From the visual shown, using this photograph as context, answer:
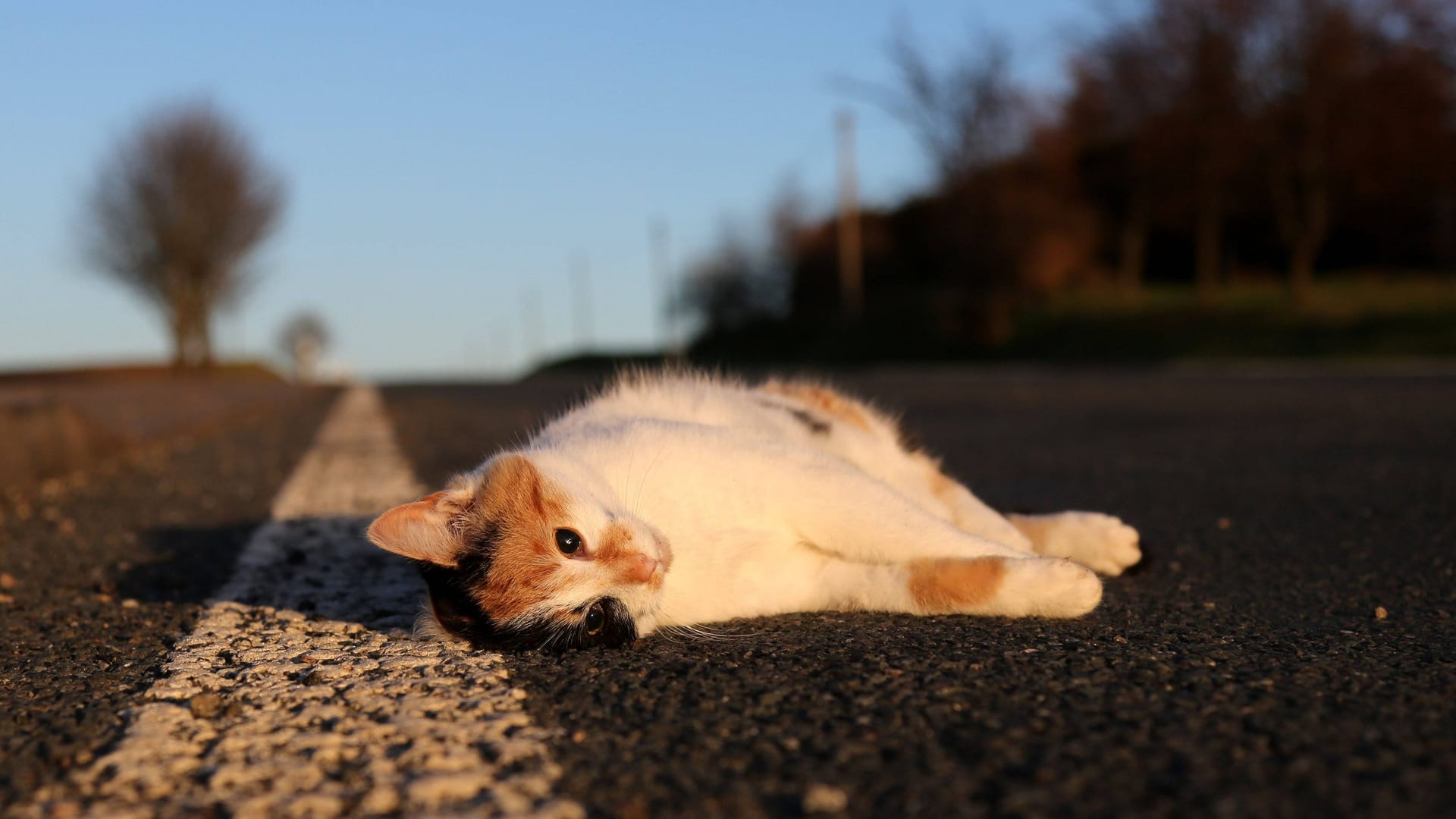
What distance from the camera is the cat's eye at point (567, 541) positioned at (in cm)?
261

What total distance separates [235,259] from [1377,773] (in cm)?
3963

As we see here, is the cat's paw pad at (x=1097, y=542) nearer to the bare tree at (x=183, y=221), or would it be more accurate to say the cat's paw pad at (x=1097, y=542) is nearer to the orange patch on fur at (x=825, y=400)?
the orange patch on fur at (x=825, y=400)

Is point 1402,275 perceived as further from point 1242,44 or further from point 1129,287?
point 1242,44

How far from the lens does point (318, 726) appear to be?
5.88ft

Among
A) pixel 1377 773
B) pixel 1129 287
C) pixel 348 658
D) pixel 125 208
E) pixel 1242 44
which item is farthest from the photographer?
pixel 125 208

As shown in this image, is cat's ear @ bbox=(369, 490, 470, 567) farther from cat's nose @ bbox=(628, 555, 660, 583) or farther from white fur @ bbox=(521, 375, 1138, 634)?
cat's nose @ bbox=(628, 555, 660, 583)

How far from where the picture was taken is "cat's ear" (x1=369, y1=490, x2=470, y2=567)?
2.48 metres

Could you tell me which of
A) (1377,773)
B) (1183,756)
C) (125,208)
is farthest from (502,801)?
(125,208)

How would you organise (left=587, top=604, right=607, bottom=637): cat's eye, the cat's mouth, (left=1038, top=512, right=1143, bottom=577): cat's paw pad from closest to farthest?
→ (left=587, top=604, right=607, bottom=637): cat's eye
the cat's mouth
(left=1038, top=512, right=1143, bottom=577): cat's paw pad

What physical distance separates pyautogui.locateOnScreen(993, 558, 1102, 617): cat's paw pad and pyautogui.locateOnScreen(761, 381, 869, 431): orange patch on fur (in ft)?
4.18

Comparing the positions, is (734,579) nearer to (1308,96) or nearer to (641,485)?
(641,485)

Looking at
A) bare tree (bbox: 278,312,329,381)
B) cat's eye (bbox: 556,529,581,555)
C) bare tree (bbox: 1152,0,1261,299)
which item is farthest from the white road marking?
bare tree (bbox: 278,312,329,381)

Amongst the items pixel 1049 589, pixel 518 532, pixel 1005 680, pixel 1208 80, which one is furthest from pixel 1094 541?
pixel 1208 80

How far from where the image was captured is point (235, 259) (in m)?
37.2
